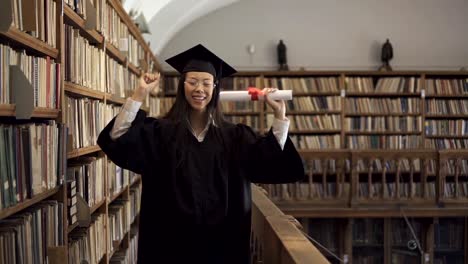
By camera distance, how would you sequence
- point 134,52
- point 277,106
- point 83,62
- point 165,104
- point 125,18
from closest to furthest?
1. point 277,106
2. point 83,62
3. point 125,18
4. point 134,52
5. point 165,104

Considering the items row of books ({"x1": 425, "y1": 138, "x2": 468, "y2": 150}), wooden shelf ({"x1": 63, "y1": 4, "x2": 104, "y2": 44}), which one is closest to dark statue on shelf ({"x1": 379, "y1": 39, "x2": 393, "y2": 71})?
row of books ({"x1": 425, "y1": 138, "x2": 468, "y2": 150})

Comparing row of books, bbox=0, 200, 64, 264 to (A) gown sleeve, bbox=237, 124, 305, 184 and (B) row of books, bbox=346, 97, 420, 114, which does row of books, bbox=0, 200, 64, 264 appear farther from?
(B) row of books, bbox=346, 97, 420, 114

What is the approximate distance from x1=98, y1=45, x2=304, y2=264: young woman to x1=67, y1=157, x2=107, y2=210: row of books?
1.82 feet

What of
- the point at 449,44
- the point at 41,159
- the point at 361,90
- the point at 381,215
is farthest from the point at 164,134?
the point at 449,44

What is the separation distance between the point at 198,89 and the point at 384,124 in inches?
267

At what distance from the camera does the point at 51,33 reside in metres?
2.29

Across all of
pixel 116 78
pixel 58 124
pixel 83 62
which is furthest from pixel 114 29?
pixel 58 124

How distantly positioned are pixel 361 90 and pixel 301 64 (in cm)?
107

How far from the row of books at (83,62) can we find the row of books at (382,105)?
5.65 meters

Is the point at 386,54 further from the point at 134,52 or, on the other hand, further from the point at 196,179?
the point at 196,179

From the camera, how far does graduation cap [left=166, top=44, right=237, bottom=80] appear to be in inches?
90.7

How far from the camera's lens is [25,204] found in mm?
1925

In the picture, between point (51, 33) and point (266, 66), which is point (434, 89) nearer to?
point (266, 66)

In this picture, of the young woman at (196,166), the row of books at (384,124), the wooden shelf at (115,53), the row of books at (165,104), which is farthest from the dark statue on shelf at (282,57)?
the young woman at (196,166)
